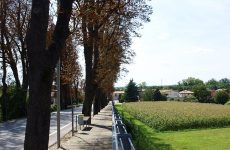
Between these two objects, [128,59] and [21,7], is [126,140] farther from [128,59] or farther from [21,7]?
[21,7]

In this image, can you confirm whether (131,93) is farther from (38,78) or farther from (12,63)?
(38,78)

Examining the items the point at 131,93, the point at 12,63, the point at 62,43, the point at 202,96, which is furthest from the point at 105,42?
the point at 131,93

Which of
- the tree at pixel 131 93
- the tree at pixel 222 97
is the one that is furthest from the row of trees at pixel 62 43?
the tree at pixel 131 93

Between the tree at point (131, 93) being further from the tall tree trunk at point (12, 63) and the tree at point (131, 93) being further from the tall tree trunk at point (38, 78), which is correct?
the tall tree trunk at point (38, 78)

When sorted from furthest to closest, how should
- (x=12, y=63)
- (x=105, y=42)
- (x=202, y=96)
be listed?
(x=202, y=96)
(x=12, y=63)
(x=105, y=42)

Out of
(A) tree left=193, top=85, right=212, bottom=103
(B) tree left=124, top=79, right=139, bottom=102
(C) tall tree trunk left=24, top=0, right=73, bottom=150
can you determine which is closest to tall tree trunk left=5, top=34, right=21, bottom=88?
(C) tall tree trunk left=24, top=0, right=73, bottom=150

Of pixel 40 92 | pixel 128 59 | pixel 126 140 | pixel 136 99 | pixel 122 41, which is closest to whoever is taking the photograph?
pixel 126 140

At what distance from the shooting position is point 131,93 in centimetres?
14225

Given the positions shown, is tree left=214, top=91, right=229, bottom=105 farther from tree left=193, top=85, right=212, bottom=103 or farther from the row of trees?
the row of trees

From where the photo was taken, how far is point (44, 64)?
37.2ft

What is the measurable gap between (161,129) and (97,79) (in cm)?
821

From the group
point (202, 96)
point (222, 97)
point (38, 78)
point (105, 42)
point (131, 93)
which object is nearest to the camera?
point (38, 78)

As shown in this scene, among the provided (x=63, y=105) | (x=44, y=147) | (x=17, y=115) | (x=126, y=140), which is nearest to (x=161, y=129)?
(x=17, y=115)

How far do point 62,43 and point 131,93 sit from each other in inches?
5144
